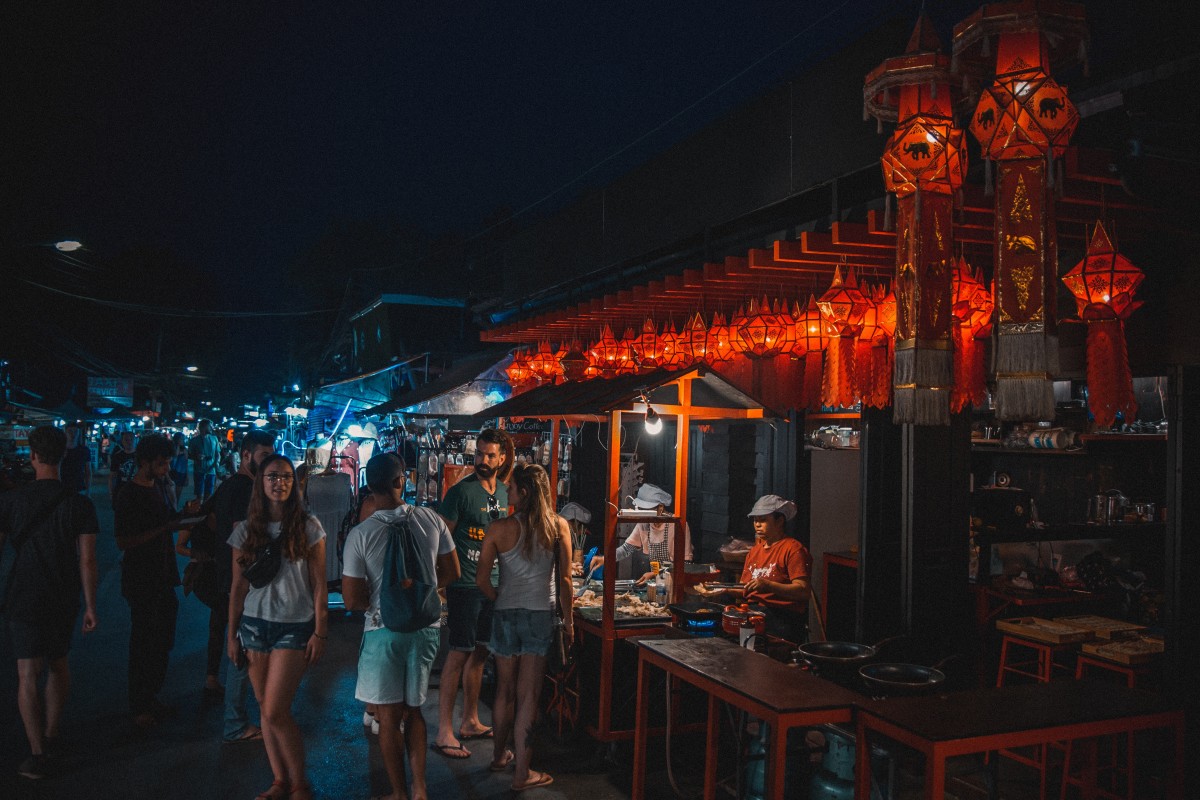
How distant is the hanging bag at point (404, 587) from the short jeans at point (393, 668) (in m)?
0.09

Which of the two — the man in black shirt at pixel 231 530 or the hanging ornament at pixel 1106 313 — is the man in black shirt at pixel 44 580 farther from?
the hanging ornament at pixel 1106 313

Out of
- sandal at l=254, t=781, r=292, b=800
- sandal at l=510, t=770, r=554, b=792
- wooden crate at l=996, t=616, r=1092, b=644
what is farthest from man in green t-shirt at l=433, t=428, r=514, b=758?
wooden crate at l=996, t=616, r=1092, b=644

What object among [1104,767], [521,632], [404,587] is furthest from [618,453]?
[1104,767]

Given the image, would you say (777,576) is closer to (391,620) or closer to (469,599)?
(469,599)

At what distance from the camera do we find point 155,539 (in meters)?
6.84

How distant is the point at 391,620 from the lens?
486 centimetres

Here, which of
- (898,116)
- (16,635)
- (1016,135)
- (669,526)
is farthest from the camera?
(669,526)

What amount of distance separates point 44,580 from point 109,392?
3433cm

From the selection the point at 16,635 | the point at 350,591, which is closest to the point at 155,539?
the point at 16,635

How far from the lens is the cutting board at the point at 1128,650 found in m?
6.34

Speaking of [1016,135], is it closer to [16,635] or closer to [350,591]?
[350,591]

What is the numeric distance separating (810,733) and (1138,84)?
513 cm

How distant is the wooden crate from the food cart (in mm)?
3088

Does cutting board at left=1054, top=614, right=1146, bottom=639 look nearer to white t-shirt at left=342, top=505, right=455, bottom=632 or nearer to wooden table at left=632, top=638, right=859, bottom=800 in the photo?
wooden table at left=632, top=638, right=859, bottom=800
